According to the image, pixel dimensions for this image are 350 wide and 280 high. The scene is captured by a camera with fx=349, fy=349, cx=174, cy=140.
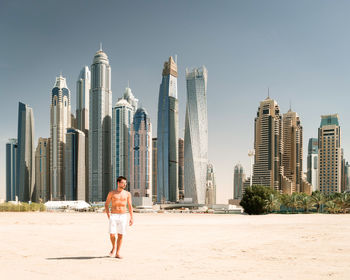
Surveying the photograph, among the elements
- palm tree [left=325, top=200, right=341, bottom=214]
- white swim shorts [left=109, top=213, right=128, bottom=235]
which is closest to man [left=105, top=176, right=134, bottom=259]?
white swim shorts [left=109, top=213, right=128, bottom=235]

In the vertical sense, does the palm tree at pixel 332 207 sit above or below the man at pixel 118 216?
below

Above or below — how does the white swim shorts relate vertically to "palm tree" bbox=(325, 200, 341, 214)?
above

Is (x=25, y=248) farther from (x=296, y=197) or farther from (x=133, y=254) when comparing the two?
(x=296, y=197)

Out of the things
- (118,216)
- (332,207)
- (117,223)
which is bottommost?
(332,207)

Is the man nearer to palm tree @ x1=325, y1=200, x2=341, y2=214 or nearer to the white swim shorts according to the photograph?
the white swim shorts

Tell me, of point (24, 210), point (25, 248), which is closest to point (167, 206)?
point (24, 210)

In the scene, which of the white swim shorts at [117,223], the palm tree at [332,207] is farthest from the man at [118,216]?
the palm tree at [332,207]

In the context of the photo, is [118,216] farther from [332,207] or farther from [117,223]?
[332,207]

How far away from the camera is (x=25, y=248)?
13.5 m

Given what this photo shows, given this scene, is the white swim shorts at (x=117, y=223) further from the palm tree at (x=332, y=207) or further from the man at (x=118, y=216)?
the palm tree at (x=332, y=207)

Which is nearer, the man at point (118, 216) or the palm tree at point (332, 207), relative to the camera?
the man at point (118, 216)

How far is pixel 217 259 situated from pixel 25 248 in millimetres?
7534

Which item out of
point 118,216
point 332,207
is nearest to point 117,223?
point 118,216

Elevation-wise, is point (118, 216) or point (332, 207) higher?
point (118, 216)
